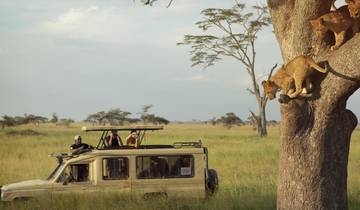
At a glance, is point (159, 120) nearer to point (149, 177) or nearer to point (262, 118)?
point (262, 118)

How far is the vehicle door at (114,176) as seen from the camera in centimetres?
1020

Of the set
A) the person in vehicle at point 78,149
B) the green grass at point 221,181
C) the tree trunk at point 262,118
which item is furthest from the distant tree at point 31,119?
the person in vehicle at point 78,149

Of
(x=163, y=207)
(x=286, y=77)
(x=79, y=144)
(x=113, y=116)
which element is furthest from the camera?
(x=113, y=116)

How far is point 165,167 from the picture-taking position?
1039 centimetres

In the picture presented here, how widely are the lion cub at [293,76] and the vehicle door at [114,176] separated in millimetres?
3808

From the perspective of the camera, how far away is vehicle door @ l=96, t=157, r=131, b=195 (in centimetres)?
1020

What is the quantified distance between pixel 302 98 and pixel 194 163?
12.1ft

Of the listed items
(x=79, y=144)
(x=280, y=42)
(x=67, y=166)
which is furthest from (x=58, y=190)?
(x=280, y=42)

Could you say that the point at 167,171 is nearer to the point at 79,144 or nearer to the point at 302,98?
the point at 79,144

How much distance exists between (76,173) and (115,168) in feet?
2.15

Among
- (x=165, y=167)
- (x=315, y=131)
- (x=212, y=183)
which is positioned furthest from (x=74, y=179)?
(x=315, y=131)

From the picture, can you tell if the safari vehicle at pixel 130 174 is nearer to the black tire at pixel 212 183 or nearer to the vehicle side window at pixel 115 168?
the vehicle side window at pixel 115 168

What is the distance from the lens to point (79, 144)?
1157 centimetres

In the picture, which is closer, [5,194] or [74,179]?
[5,194]
